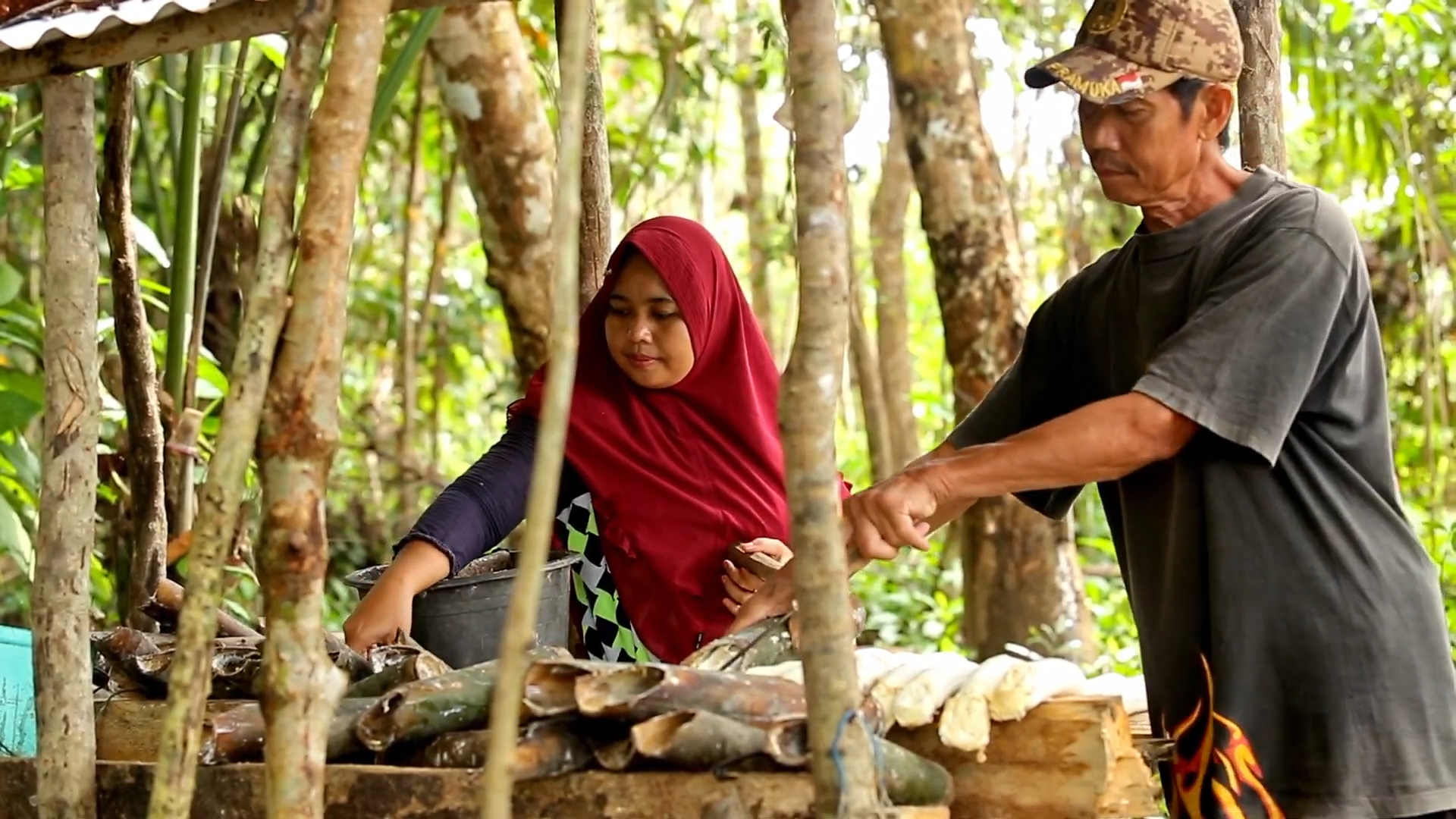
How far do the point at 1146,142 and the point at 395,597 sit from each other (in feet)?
4.97

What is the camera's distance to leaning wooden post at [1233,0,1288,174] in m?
3.27

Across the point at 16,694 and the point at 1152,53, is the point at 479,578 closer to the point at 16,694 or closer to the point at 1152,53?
the point at 16,694

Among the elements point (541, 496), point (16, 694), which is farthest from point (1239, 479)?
point (16, 694)

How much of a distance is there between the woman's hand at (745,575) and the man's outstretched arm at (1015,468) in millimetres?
677

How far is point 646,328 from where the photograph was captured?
3209 mm

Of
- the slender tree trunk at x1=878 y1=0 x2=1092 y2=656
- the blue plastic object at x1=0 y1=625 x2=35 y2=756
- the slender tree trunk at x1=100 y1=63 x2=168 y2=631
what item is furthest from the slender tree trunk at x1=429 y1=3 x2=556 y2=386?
the blue plastic object at x1=0 y1=625 x2=35 y2=756

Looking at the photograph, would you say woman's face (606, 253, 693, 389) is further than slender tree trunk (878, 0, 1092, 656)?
No

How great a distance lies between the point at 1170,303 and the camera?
2404 millimetres

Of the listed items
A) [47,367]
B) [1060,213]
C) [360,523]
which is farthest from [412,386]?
[47,367]

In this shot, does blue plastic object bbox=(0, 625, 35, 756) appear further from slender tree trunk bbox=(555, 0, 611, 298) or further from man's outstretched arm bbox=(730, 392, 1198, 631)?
slender tree trunk bbox=(555, 0, 611, 298)

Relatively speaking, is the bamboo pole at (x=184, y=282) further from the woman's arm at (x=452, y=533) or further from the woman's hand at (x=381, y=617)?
the woman's hand at (x=381, y=617)

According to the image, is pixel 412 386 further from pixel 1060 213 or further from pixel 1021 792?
pixel 1021 792

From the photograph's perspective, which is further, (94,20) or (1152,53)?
(1152,53)

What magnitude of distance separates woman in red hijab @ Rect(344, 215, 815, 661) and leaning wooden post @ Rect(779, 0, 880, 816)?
153cm
